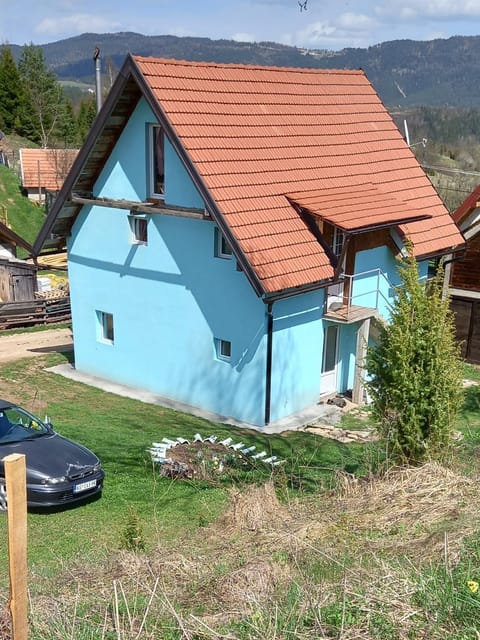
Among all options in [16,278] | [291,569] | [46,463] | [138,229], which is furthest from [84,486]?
[16,278]

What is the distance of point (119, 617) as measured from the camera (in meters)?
5.56

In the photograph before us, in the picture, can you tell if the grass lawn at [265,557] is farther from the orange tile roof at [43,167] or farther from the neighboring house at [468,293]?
the orange tile roof at [43,167]

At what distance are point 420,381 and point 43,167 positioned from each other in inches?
1721

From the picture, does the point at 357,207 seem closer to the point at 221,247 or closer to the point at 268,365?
the point at 221,247

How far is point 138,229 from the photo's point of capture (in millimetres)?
18016

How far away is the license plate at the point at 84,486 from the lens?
1072cm

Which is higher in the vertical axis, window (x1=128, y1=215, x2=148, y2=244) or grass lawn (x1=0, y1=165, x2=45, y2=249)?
window (x1=128, y1=215, x2=148, y2=244)

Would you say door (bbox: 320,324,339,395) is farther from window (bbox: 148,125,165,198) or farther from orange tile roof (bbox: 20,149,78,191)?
orange tile roof (bbox: 20,149,78,191)

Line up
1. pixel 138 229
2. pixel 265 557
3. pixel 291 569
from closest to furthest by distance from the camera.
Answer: pixel 291 569 → pixel 265 557 → pixel 138 229

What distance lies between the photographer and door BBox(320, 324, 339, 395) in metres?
18.0

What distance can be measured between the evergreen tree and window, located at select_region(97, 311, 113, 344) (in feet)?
159

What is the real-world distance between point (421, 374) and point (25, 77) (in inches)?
2697

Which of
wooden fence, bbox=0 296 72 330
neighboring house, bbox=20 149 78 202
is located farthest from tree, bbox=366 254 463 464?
neighboring house, bbox=20 149 78 202

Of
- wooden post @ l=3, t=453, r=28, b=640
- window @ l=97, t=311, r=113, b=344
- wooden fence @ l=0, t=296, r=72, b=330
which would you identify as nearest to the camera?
wooden post @ l=3, t=453, r=28, b=640
